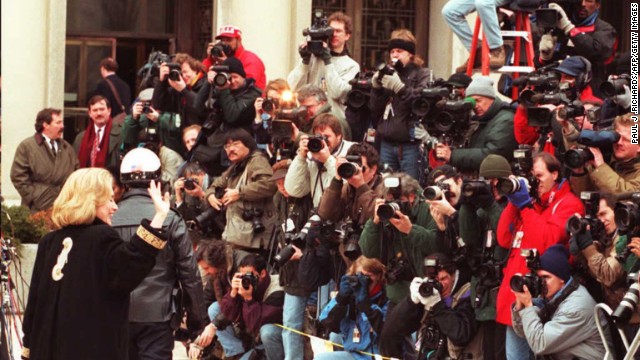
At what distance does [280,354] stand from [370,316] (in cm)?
141

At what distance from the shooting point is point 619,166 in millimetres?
12242

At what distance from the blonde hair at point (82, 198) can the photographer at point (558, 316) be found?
9.09ft

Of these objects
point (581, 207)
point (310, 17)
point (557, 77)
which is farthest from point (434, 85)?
point (310, 17)

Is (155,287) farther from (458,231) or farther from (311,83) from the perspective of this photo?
(311,83)

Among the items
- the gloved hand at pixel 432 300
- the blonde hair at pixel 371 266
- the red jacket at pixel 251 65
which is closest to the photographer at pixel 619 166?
the gloved hand at pixel 432 300

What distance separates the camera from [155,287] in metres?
12.7

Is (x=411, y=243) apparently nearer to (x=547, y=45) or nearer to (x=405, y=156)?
(x=405, y=156)

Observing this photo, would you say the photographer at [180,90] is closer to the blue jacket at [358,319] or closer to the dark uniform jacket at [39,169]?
the dark uniform jacket at [39,169]

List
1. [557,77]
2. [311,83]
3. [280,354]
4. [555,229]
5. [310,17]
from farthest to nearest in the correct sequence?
1. [310,17]
2. [311,83]
3. [280,354]
4. [557,77]
5. [555,229]

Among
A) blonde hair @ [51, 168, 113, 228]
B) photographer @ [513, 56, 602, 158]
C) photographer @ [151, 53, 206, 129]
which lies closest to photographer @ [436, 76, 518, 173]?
photographer @ [513, 56, 602, 158]

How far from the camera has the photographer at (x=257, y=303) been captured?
14898 millimetres

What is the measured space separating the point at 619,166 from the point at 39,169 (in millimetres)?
8415

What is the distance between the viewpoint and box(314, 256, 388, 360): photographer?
1380cm

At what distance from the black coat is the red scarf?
784 cm
